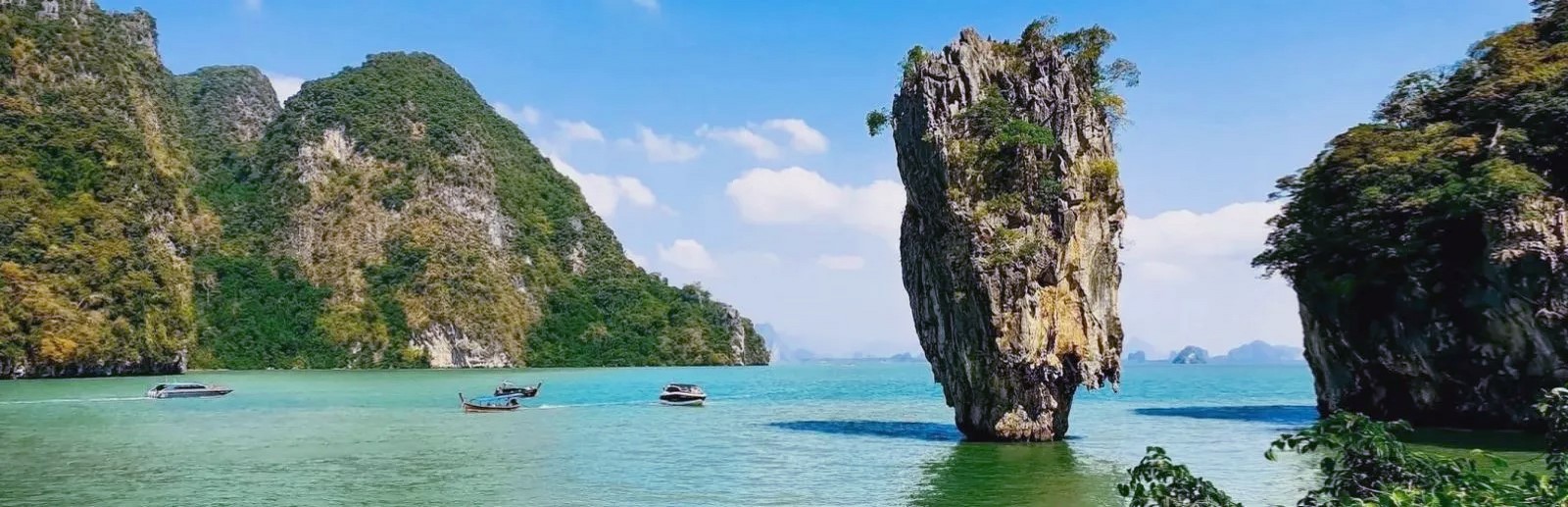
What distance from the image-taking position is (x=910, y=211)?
116ft

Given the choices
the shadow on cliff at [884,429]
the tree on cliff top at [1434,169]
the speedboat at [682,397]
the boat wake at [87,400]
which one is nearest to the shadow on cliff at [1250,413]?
the tree on cliff top at [1434,169]

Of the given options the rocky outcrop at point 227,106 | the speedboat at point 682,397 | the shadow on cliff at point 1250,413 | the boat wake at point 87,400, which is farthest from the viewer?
the rocky outcrop at point 227,106

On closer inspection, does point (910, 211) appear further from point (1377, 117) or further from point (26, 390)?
point (26, 390)

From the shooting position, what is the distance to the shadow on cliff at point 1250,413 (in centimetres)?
4803

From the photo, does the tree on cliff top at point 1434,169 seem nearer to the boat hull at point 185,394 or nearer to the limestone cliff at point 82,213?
the boat hull at point 185,394

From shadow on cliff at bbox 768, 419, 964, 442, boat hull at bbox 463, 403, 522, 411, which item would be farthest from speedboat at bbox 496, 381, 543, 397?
shadow on cliff at bbox 768, 419, 964, 442

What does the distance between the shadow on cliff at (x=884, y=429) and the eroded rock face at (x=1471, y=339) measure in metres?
15.6

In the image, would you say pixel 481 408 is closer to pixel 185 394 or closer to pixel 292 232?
pixel 185 394

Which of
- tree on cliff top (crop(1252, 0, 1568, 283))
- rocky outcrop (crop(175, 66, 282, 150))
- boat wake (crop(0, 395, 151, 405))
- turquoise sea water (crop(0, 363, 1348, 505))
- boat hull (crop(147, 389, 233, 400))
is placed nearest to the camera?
turquoise sea water (crop(0, 363, 1348, 505))

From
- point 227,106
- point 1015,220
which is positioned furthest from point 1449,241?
point 227,106

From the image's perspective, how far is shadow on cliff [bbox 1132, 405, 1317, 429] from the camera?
4803 cm

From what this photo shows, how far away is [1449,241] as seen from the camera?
115 feet

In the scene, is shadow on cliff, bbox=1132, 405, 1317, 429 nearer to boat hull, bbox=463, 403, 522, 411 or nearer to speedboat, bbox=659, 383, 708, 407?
speedboat, bbox=659, 383, 708, 407

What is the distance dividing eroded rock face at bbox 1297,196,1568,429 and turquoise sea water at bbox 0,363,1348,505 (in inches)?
161
